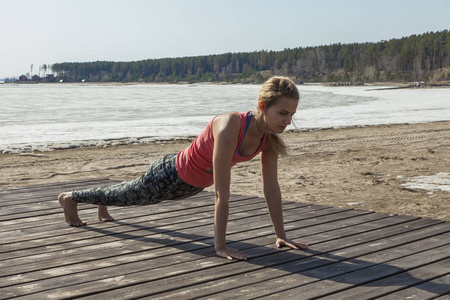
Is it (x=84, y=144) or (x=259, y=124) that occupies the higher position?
(x=259, y=124)

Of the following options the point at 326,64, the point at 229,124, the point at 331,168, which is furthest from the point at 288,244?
the point at 326,64

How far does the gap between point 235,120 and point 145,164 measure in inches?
315

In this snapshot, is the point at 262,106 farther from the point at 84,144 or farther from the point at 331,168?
the point at 84,144

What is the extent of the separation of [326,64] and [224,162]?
490 ft

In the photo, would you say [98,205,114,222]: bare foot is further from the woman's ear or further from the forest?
the forest

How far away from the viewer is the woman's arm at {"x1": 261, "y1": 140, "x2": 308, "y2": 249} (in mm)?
3389

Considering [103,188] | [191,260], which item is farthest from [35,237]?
[191,260]

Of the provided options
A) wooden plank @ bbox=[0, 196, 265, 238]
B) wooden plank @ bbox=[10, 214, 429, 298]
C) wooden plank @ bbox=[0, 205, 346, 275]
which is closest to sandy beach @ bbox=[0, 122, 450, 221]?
wooden plank @ bbox=[0, 196, 265, 238]

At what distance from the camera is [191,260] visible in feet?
10.5

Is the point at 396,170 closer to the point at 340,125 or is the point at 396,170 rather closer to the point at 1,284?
the point at 1,284

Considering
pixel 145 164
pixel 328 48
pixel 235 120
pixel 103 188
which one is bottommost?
pixel 145 164

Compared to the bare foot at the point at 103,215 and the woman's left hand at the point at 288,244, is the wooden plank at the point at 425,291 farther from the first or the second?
the bare foot at the point at 103,215

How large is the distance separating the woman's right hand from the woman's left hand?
0.34 metres

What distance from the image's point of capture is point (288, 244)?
3.44 m
